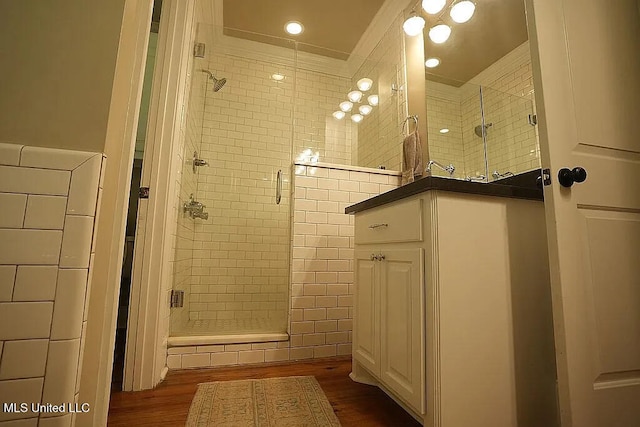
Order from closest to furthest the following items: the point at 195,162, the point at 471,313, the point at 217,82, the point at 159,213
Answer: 1. the point at 471,313
2. the point at 159,213
3. the point at 195,162
4. the point at 217,82

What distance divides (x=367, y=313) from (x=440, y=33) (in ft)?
6.76

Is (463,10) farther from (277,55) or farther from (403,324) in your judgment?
(403,324)

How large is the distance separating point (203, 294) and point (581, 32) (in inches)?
110

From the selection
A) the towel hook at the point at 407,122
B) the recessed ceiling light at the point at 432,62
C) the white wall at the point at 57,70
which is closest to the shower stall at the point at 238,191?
the towel hook at the point at 407,122

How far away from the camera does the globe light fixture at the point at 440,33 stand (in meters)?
2.09

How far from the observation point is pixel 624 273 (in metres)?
1.00

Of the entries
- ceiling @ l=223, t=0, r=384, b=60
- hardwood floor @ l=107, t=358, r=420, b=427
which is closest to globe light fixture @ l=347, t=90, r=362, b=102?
ceiling @ l=223, t=0, r=384, b=60

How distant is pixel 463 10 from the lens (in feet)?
6.29

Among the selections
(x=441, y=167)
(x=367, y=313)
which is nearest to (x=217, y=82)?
(x=441, y=167)

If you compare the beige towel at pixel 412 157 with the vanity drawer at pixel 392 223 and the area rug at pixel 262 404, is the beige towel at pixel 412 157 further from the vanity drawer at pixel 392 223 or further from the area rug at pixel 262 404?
the area rug at pixel 262 404

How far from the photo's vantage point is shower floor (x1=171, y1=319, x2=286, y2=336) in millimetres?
1809

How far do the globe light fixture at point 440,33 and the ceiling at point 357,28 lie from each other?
0.09 feet

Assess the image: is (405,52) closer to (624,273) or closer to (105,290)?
(624,273)

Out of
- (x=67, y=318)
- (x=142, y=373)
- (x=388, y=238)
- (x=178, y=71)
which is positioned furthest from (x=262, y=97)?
(x=67, y=318)
